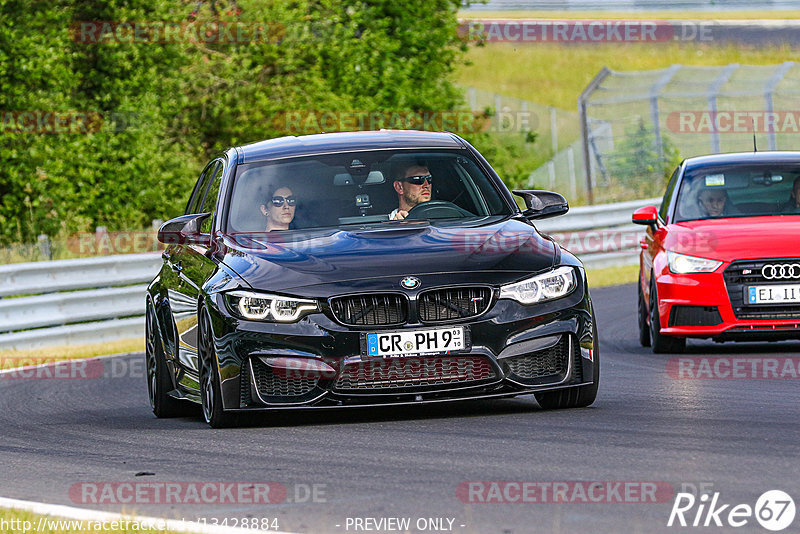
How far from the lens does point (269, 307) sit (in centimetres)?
848

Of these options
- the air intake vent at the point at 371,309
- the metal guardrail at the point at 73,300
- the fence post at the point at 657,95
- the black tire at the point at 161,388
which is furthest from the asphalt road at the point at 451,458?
the fence post at the point at 657,95

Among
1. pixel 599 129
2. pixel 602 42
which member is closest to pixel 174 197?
pixel 599 129

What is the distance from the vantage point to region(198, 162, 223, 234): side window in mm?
10070

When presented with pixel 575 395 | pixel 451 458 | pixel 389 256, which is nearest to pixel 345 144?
pixel 389 256

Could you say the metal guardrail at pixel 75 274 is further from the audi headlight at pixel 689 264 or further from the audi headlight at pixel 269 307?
the audi headlight at pixel 269 307

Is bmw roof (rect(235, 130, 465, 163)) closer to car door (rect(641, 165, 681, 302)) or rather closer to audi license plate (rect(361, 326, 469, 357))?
audi license plate (rect(361, 326, 469, 357))

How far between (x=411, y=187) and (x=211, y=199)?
1411 millimetres

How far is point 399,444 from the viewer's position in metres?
7.86

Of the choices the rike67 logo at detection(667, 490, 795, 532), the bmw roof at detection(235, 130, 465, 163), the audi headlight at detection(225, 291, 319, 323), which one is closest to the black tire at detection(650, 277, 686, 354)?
the bmw roof at detection(235, 130, 465, 163)

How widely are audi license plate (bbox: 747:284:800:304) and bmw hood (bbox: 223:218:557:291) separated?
3482mm

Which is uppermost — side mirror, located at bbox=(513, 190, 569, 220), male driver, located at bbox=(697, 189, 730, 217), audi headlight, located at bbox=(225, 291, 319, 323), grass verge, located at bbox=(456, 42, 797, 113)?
audi headlight, located at bbox=(225, 291, 319, 323)

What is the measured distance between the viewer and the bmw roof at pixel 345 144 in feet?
32.9

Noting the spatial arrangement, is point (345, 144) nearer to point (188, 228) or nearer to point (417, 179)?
point (417, 179)

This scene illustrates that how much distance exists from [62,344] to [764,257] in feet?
29.0
